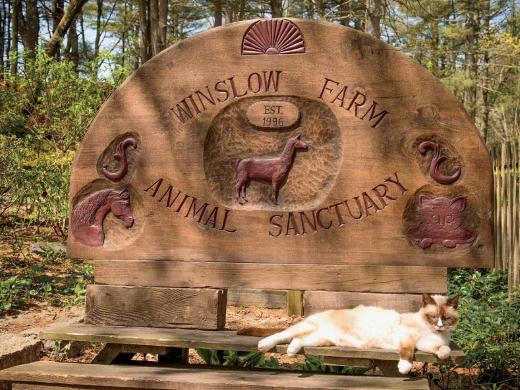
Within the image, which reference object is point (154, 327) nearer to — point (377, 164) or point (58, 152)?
point (377, 164)

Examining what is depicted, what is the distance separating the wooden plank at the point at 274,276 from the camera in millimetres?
3369

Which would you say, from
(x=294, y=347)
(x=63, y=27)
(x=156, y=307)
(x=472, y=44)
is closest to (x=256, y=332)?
(x=294, y=347)

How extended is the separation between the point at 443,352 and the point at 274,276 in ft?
3.51

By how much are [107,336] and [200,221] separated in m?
0.86

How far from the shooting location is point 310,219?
351 centimetres

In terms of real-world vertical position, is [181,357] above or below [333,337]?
below

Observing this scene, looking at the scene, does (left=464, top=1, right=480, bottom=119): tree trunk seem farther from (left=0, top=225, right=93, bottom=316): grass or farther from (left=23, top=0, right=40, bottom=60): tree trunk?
(left=0, top=225, right=93, bottom=316): grass

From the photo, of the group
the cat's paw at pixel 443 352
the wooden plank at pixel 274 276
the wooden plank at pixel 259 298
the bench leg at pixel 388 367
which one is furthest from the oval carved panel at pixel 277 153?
the wooden plank at pixel 259 298

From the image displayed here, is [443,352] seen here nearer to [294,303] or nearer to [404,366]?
[404,366]

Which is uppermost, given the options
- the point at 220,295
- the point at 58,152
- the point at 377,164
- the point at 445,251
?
the point at 58,152

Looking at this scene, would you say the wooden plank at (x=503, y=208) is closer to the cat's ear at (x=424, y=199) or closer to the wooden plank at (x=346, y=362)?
the cat's ear at (x=424, y=199)

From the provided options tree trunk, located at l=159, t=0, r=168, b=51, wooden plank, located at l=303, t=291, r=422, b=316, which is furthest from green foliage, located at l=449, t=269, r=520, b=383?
tree trunk, located at l=159, t=0, r=168, b=51

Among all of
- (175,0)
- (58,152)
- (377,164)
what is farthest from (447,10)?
(377,164)

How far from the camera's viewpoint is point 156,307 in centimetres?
364
